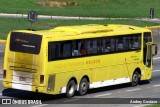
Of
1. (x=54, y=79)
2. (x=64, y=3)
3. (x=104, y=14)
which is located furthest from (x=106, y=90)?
(x=64, y=3)

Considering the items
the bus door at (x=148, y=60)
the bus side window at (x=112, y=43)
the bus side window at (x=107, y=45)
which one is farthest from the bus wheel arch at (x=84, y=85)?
the bus door at (x=148, y=60)

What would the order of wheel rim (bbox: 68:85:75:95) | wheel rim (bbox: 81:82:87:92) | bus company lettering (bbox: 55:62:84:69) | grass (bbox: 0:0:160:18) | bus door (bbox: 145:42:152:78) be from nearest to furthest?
bus company lettering (bbox: 55:62:84:69)
wheel rim (bbox: 68:85:75:95)
wheel rim (bbox: 81:82:87:92)
bus door (bbox: 145:42:152:78)
grass (bbox: 0:0:160:18)

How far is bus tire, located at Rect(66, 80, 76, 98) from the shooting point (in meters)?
27.6

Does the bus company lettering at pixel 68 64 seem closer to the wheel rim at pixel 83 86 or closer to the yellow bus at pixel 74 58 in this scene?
the yellow bus at pixel 74 58

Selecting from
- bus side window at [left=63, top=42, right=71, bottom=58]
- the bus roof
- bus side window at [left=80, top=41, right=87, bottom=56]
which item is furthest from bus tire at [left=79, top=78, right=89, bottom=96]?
the bus roof

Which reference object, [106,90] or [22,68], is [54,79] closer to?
[22,68]

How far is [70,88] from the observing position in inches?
1097

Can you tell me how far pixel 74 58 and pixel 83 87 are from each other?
1481mm

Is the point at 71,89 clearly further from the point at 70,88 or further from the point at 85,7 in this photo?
the point at 85,7

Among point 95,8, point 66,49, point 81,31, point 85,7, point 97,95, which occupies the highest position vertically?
point 85,7

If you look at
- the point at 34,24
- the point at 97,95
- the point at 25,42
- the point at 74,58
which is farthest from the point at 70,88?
the point at 34,24

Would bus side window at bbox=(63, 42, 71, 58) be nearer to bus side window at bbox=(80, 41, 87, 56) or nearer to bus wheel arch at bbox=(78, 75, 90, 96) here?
bus side window at bbox=(80, 41, 87, 56)

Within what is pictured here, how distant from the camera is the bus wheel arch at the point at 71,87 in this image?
90.7 feet

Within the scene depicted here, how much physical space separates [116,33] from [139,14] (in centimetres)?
5103
